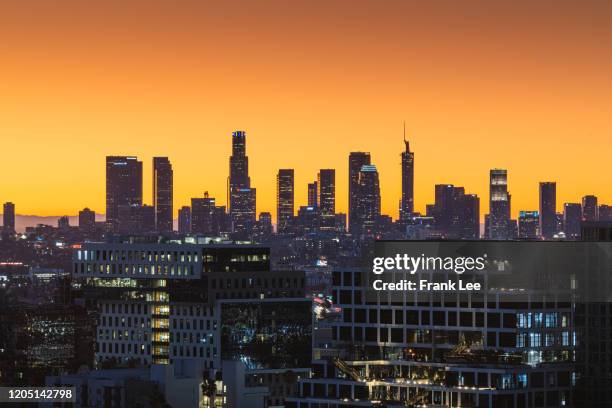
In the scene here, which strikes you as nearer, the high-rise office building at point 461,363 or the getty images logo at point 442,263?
the high-rise office building at point 461,363

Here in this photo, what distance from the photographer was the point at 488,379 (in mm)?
180000

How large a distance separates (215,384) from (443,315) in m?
21.5

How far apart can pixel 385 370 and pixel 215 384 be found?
55.3ft

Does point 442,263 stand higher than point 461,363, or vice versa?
point 442,263

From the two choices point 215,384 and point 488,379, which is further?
point 215,384

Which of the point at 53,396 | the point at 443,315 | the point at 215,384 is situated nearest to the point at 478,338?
the point at 443,315

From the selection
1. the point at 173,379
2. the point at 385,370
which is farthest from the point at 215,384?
the point at 385,370

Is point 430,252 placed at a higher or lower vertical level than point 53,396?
higher

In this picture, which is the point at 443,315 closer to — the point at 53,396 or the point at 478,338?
the point at 478,338

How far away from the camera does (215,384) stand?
19888 cm

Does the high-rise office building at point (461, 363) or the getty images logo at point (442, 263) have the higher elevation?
the getty images logo at point (442, 263)

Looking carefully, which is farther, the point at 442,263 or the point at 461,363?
the point at 442,263

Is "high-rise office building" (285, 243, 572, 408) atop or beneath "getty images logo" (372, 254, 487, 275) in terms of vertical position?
beneath

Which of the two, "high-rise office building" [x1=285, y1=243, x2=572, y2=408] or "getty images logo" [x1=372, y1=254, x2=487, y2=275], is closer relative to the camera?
"high-rise office building" [x1=285, y1=243, x2=572, y2=408]
